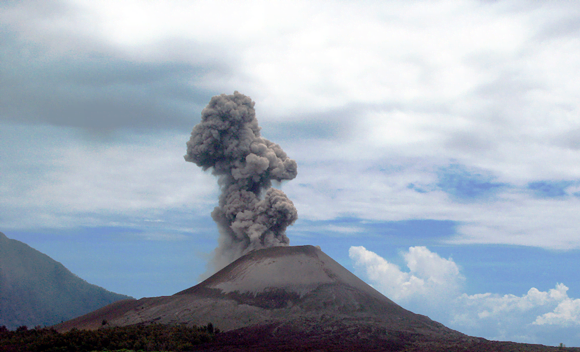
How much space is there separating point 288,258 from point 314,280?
6.37 metres

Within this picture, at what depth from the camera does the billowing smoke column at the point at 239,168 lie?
262 feet

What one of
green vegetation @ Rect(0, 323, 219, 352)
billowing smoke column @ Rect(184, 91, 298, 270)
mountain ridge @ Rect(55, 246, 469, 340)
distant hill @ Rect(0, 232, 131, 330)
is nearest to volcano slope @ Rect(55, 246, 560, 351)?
mountain ridge @ Rect(55, 246, 469, 340)

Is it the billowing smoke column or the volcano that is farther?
the billowing smoke column

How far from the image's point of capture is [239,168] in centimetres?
8375

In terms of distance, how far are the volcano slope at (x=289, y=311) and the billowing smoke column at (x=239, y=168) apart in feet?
42.7

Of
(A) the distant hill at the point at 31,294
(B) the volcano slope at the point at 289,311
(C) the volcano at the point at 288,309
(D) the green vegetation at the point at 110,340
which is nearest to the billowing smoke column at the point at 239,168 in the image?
(B) the volcano slope at the point at 289,311

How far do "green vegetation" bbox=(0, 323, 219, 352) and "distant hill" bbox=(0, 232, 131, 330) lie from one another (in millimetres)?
140420

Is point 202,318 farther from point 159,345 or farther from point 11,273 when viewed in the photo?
point 11,273

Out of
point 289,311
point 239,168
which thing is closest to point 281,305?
point 289,311

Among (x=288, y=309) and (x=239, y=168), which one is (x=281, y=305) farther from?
(x=239, y=168)

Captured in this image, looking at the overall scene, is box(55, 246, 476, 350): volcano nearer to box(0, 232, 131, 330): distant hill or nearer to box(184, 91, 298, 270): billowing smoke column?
box(184, 91, 298, 270): billowing smoke column

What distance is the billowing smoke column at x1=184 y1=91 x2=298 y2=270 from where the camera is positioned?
7975 cm

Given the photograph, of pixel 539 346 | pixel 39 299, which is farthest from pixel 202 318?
pixel 39 299

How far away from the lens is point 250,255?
67.6 meters
